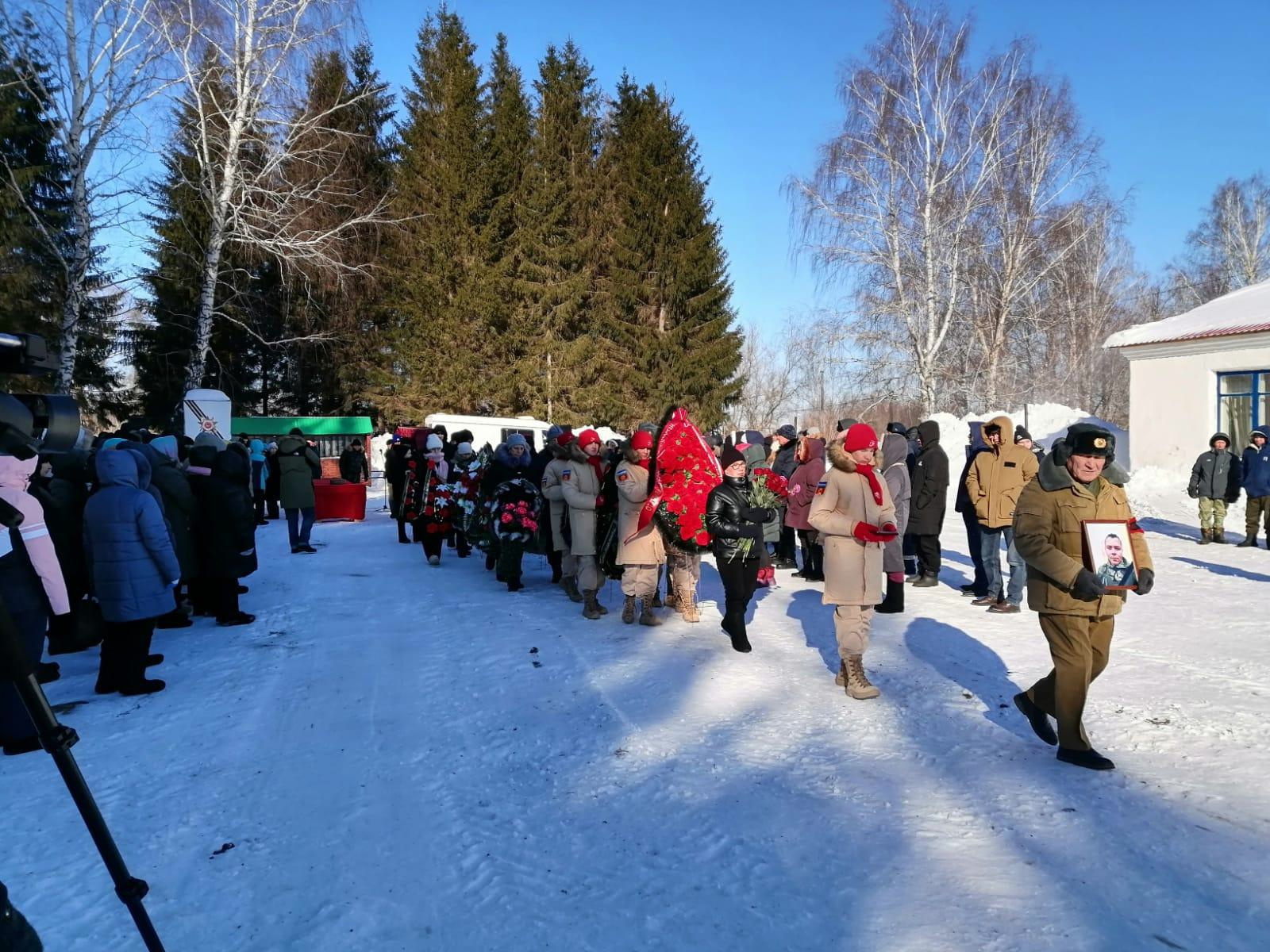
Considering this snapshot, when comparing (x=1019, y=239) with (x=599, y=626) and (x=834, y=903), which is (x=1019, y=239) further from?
(x=834, y=903)

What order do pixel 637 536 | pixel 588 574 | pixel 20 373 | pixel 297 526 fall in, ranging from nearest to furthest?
1. pixel 20 373
2. pixel 637 536
3. pixel 588 574
4. pixel 297 526

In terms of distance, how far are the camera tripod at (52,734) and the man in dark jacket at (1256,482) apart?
1333 cm

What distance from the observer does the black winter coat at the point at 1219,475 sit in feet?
39.3

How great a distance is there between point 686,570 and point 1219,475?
918 centimetres

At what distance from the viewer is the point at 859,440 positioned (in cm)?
552

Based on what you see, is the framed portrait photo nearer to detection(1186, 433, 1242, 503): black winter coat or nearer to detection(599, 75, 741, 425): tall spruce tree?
detection(1186, 433, 1242, 503): black winter coat

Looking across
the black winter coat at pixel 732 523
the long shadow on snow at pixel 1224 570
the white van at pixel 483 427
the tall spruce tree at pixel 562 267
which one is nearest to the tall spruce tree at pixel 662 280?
the tall spruce tree at pixel 562 267

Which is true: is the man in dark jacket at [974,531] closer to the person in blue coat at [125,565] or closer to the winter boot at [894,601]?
the winter boot at [894,601]

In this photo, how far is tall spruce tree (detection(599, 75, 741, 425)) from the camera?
114 feet

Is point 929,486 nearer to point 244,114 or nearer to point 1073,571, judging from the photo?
point 1073,571

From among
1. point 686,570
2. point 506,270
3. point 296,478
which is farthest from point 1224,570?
point 506,270

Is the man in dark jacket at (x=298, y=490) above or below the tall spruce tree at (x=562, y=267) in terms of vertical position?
below

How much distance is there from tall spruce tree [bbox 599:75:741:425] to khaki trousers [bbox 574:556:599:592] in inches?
1047

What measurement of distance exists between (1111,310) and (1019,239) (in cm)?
1669
